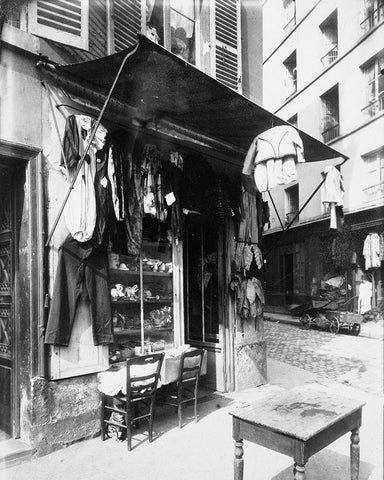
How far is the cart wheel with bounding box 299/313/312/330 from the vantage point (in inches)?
611

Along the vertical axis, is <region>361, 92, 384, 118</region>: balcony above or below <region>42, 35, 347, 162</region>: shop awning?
above

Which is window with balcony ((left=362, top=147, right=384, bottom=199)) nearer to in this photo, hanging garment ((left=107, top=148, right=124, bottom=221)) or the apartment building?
the apartment building

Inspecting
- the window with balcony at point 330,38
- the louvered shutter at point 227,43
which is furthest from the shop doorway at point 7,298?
the window with balcony at point 330,38

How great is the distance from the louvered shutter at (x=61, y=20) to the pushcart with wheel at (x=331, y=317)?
12.7 m

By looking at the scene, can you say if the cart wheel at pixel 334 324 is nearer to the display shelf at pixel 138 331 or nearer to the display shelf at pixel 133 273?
the display shelf at pixel 138 331

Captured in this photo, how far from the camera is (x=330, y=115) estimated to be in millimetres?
17172

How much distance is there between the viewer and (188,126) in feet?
20.1

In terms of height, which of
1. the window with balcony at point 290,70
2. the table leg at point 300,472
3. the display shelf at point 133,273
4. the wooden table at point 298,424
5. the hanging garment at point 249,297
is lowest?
the table leg at point 300,472

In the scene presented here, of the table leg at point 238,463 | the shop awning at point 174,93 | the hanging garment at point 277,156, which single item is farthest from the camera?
the hanging garment at point 277,156

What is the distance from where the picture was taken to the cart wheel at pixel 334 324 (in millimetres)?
14141

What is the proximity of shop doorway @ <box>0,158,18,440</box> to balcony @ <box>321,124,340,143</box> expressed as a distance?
15165mm

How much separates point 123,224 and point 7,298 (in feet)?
5.47

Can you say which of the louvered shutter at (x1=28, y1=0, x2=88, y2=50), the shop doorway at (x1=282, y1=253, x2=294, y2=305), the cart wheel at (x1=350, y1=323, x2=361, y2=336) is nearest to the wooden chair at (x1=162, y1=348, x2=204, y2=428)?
the louvered shutter at (x1=28, y1=0, x2=88, y2=50)

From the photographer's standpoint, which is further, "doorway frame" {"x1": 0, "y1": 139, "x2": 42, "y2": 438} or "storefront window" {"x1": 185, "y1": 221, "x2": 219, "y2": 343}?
"storefront window" {"x1": 185, "y1": 221, "x2": 219, "y2": 343}
